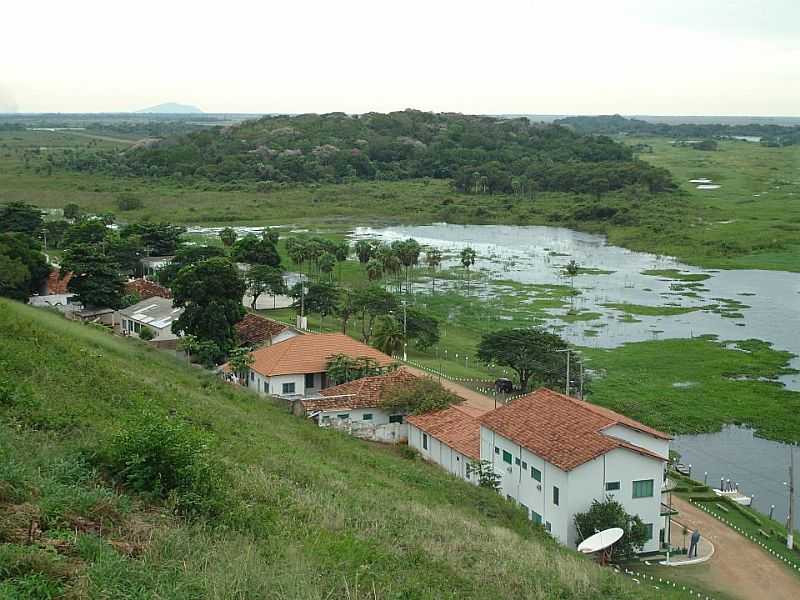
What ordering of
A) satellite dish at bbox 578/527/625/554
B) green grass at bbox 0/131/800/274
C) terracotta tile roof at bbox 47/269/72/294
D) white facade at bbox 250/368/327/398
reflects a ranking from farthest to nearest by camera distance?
1. green grass at bbox 0/131/800/274
2. terracotta tile roof at bbox 47/269/72/294
3. white facade at bbox 250/368/327/398
4. satellite dish at bbox 578/527/625/554

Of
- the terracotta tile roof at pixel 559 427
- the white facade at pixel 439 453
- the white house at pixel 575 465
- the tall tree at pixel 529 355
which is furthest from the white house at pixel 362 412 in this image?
the tall tree at pixel 529 355

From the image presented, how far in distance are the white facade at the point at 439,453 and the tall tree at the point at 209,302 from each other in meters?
10.2

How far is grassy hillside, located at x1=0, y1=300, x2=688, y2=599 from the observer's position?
8.87 metres

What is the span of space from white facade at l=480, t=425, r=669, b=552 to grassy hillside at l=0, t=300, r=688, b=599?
195 centimetres

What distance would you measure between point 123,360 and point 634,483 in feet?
44.2

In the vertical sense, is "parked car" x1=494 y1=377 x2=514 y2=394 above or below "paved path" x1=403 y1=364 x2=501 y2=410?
below

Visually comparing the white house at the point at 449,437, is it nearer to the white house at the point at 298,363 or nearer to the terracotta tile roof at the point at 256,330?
the white house at the point at 298,363

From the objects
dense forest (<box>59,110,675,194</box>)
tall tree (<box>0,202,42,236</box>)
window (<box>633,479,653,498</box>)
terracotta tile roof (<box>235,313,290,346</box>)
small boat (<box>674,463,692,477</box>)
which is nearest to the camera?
window (<box>633,479,653,498</box>)

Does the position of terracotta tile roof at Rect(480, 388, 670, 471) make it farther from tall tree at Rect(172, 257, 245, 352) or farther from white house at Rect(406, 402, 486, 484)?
tall tree at Rect(172, 257, 245, 352)

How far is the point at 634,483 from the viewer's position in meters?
21.0

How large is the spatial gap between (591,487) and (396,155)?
138m

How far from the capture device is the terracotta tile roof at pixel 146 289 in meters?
44.6

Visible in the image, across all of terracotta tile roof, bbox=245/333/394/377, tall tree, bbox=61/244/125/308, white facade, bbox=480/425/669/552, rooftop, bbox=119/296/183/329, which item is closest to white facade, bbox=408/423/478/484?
white facade, bbox=480/425/669/552

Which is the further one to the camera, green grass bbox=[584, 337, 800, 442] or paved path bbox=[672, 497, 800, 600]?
green grass bbox=[584, 337, 800, 442]
